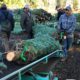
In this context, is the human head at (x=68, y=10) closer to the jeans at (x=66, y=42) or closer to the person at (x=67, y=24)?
the person at (x=67, y=24)

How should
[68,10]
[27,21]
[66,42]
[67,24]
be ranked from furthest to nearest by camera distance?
[27,21] < [66,42] < [67,24] < [68,10]

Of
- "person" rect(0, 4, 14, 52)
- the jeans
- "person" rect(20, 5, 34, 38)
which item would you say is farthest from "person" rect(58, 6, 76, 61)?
"person" rect(20, 5, 34, 38)

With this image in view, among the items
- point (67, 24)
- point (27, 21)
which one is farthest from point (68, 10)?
point (27, 21)

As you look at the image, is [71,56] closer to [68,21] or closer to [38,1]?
[68,21]

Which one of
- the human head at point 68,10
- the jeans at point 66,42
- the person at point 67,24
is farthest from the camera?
the jeans at point 66,42

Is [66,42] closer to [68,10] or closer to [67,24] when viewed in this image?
[67,24]

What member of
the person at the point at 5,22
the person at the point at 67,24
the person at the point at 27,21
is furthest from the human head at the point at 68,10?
the person at the point at 27,21

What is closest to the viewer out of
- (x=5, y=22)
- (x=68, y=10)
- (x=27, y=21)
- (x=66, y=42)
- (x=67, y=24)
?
(x=68, y=10)

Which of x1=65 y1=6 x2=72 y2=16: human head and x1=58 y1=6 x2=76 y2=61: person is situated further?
x1=58 y1=6 x2=76 y2=61: person

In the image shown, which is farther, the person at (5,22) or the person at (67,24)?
the person at (5,22)

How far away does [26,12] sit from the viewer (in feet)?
55.7

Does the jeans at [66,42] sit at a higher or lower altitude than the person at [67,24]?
lower

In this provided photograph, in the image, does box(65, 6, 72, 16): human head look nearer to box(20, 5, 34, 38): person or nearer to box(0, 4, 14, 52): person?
box(0, 4, 14, 52): person

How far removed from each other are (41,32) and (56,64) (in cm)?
373
